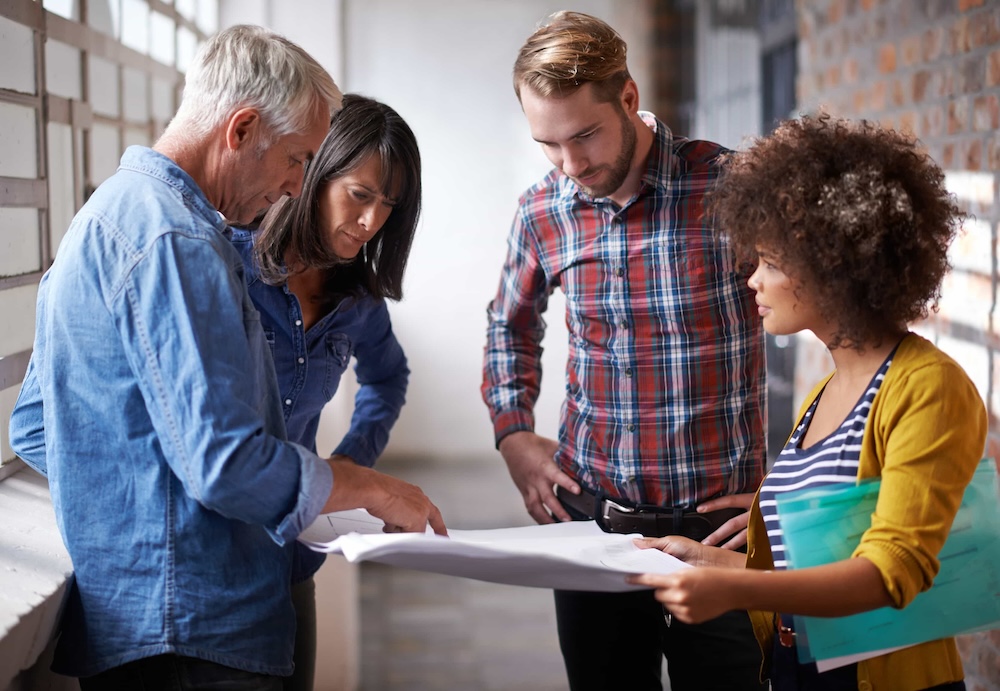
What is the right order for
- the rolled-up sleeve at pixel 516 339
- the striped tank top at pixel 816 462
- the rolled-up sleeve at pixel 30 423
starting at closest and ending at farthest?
the striped tank top at pixel 816 462, the rolled-up sleeve at pixel 30 423, the rolled-up sleeve at pixel 516 339

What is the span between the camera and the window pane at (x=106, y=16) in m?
1.93

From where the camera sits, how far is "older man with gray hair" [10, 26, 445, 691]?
3.35 feet

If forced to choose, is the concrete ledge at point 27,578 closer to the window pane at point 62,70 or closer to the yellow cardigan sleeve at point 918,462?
the window pane at point 62,70

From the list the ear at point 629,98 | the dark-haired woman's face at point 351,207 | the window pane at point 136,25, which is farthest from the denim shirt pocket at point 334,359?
the window pane at point 136,25

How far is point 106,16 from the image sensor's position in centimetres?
202

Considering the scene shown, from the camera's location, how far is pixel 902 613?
111 centimetres

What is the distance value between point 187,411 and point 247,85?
414mm

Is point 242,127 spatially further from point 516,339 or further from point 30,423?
point 516,339

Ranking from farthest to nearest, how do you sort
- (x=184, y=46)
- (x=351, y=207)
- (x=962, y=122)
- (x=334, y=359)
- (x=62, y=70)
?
1. (x=184, y=46)
2. (x=962, y=122)
3. (x=62, y=70)
4. (x=334, y=359)
5. (x=351, y=207)

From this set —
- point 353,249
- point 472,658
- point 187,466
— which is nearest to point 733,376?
point 353,249

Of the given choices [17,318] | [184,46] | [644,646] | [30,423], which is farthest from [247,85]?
[184,46]

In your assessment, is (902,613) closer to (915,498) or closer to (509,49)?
(915,498)

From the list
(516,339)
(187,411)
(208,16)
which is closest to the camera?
(187,411)

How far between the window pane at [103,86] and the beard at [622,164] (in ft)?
3.43
